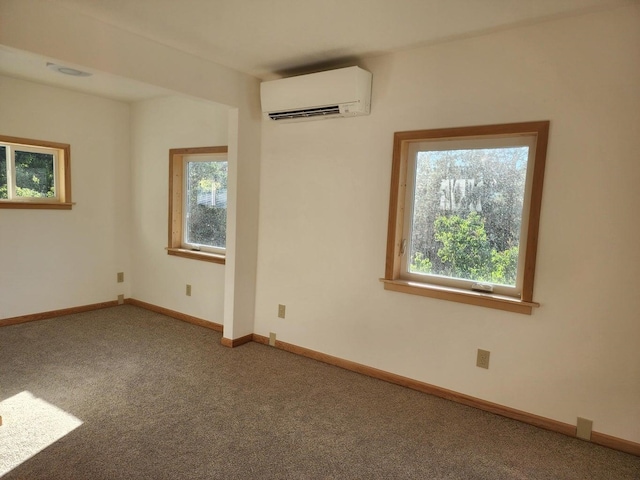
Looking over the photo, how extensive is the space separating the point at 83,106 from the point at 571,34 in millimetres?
4372

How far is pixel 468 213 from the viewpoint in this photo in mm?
2625

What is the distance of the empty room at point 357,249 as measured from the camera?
82.4 inches

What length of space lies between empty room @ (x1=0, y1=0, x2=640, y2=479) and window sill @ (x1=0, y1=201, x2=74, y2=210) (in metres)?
0.03

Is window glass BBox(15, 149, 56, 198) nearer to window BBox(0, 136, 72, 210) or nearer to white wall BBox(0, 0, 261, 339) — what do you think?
window BBox(0, 136, 72, 210)

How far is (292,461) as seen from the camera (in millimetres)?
2002

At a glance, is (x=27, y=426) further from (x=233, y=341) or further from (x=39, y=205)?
(x=39, y=205)

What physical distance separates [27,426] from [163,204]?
2579mm

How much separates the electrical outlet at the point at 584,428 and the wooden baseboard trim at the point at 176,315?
297 cm

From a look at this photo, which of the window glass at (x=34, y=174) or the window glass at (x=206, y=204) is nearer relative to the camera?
the window glass at (x=34, y=174)

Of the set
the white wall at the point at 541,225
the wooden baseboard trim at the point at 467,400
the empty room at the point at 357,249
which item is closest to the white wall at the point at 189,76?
the empty room at the point at 357,249

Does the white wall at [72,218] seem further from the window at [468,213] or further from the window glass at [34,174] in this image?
the window at [468,213]

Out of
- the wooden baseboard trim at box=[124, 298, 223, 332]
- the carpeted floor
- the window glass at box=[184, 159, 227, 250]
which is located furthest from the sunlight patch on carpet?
the window glass at box=[184, 159, 227, 250]

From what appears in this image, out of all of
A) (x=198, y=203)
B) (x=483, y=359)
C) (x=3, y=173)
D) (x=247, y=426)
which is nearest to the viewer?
(x=247, y=426)

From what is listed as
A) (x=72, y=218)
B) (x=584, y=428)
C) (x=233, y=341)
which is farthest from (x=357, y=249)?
(x=72, y=218)
